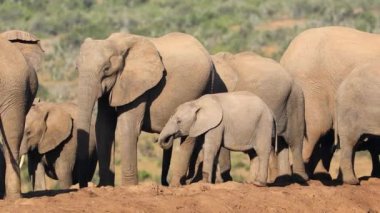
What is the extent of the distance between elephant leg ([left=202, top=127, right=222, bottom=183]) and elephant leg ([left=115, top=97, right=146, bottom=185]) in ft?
3.87

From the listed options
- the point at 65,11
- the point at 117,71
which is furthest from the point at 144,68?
the point at 65,11

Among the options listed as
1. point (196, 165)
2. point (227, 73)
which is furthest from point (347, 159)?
point (227, 73)

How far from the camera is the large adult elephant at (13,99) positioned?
37.5 feet

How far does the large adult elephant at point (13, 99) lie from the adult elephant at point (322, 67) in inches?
200

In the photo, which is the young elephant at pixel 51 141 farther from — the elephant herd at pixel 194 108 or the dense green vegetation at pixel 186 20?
the dense green vegetation at pixel 186 20

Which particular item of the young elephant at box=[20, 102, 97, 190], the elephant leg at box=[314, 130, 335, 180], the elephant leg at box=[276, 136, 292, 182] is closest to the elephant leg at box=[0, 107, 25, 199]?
the young elephant at box=[20, 102, 97, 190]

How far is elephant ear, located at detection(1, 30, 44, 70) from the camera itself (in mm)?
12812

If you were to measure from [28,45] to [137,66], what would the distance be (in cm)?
159

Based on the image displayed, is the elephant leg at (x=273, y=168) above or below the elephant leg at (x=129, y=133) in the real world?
below

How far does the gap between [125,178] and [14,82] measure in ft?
9.88

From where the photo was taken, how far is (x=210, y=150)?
13.0 m

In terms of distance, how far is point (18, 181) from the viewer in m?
11.7

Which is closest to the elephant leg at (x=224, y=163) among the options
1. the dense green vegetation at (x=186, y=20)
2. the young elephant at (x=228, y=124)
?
the young elephant at (x=228, y=124)

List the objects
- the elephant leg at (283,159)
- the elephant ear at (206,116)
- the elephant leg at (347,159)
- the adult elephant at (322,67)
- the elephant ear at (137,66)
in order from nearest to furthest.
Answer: the elephant ear at (206,116) → the elephant ear at (137,66) → the elephant leg at (347,159) → the elephant leg at (283,159) → the adult elephant at (322,67)
